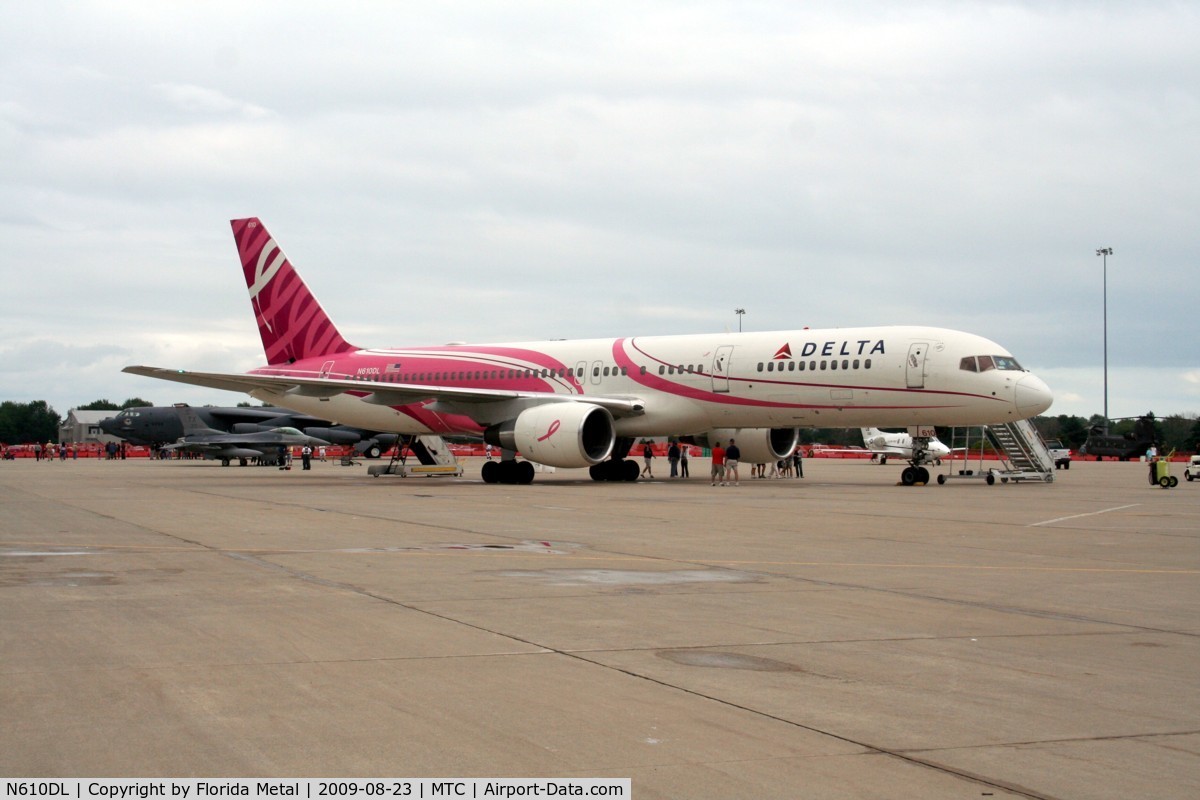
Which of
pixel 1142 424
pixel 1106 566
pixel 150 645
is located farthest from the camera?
pixel 1142 424

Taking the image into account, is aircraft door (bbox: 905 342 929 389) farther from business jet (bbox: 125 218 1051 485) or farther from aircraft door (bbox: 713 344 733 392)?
aircraft door (bbox: 713 344 733 392)

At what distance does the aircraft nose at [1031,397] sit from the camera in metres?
26.5

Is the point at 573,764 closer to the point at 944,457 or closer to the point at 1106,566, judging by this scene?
the point at 1106,566

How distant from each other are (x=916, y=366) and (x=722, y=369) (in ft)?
16.1

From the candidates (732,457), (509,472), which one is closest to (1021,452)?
(732,457)

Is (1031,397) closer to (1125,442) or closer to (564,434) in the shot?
(564,434)

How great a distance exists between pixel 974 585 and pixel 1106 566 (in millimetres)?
2539

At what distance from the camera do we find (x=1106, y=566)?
12.4m

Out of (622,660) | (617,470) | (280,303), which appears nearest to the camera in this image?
(622,660)

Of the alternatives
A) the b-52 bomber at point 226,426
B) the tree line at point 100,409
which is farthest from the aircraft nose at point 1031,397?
the tree line at point 100,409

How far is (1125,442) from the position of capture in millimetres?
67000

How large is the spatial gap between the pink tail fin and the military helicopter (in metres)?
44.7

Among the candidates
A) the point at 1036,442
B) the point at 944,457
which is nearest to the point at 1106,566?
the point at 1036,442

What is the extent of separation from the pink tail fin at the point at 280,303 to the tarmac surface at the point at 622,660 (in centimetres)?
2232
